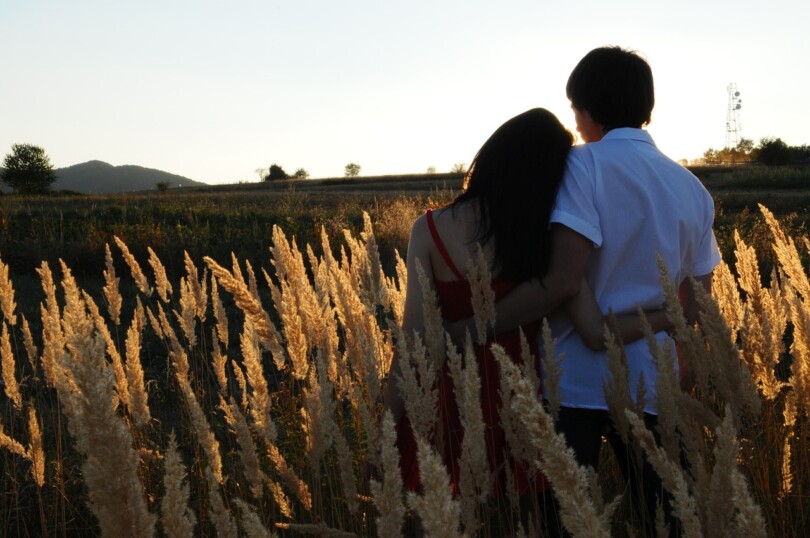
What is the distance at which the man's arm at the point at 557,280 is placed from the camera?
2076 mm

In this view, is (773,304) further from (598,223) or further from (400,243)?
(400,243)

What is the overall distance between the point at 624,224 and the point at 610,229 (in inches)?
1.7

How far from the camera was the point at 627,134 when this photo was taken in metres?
2.22

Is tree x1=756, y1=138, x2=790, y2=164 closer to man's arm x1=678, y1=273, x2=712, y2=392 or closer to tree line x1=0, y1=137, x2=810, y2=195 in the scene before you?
tree line x1=0, y1=137, x2=810, y2=195

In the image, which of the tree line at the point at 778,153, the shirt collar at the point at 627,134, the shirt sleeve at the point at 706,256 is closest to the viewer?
the shirt collar at the point at 627,134

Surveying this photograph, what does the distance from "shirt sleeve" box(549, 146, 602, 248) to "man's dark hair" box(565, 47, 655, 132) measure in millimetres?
198

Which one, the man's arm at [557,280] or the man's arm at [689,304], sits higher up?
the man's arm at [557,280]

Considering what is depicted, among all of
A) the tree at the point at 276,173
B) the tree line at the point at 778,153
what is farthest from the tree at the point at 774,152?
the tree at the point at 276,173

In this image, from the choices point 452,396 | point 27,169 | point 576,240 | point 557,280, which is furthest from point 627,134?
point 27,169

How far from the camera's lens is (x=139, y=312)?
11.3ft

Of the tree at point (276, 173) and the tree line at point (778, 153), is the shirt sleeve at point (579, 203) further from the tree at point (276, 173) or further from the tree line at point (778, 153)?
the tree at point (276, 173)

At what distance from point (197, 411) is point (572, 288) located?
1062 millimetres

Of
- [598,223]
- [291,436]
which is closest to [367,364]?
[598,223]

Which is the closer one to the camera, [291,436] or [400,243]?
[291,436]
